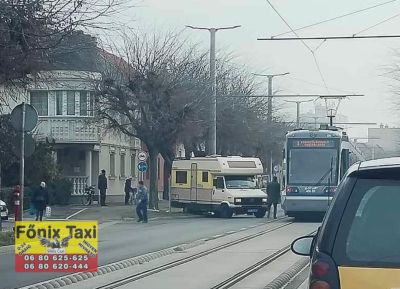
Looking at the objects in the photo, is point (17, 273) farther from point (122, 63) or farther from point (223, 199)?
point (122, 63)

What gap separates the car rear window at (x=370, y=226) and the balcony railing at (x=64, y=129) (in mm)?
45033

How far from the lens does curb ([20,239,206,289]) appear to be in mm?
14414

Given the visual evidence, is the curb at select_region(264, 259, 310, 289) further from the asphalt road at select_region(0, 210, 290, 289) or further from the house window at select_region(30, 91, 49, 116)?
the house window at select_region(30, 91, 49, 116)

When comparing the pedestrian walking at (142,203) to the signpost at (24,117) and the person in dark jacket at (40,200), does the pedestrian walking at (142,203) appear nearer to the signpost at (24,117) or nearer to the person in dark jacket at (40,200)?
the person in dark jacket at (40,200)

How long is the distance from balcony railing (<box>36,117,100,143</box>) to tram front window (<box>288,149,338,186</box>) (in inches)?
698

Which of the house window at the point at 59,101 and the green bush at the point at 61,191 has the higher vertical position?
the house window at the point at 59,101

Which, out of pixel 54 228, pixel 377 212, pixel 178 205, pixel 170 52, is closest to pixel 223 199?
pixel 178 205

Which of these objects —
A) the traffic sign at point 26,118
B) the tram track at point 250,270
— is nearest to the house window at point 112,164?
the tram track at point 250,270

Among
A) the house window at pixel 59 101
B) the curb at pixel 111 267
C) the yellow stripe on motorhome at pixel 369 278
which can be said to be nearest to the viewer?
the yellow stripe on motorhome at pixel 369 278

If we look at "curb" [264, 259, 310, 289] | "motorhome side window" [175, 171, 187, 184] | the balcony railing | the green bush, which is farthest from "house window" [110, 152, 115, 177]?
"curb" [264, 259, 310, 289]

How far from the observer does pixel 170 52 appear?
4597 cm

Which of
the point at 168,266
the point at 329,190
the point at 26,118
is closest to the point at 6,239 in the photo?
the point at 26,118

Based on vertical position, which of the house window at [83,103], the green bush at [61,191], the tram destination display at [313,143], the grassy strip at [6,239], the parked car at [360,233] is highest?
the house window at [83,103]

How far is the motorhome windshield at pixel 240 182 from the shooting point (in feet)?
138
